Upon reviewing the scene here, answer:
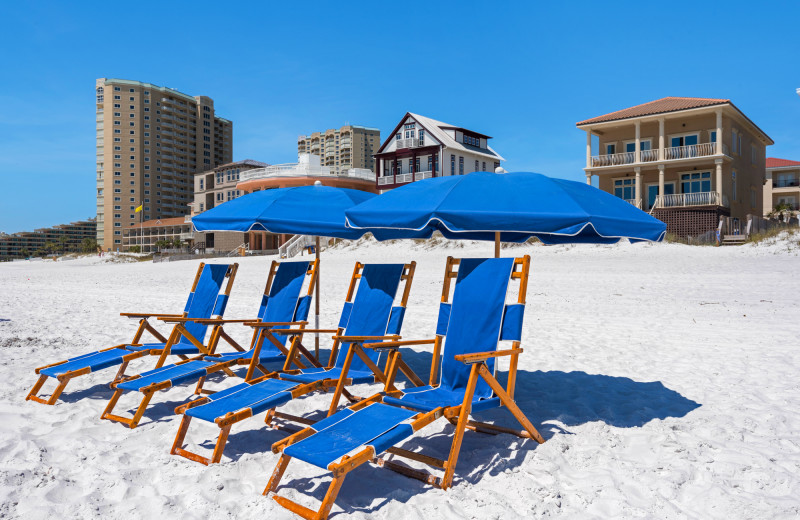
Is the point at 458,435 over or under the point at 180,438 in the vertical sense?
over

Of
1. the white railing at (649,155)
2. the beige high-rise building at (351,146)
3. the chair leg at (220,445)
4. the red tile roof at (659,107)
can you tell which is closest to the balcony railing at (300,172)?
the red tile roof at (659,107)

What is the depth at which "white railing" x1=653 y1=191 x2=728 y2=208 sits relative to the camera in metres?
26.1

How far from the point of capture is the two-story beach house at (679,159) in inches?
1039

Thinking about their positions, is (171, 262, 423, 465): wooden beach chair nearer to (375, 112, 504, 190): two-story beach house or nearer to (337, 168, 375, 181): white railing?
(375, 112, 504, 190): two-story beach house

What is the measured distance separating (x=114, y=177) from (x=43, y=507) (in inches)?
3773

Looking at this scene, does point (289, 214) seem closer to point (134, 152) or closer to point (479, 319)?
point (479, 319)

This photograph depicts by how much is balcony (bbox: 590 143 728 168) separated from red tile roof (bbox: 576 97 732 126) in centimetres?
190

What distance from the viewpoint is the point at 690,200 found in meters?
26.8

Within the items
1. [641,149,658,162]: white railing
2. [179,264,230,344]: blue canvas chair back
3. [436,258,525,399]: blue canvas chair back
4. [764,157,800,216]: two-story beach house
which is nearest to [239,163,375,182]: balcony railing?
[641,149,658,162]: white railing

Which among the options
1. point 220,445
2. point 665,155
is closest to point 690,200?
point 665,155

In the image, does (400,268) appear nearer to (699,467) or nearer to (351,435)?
(351,435)

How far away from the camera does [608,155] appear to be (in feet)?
96.7

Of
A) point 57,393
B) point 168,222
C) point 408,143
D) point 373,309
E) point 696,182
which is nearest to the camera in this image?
point 57,393

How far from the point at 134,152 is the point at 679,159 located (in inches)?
3288
